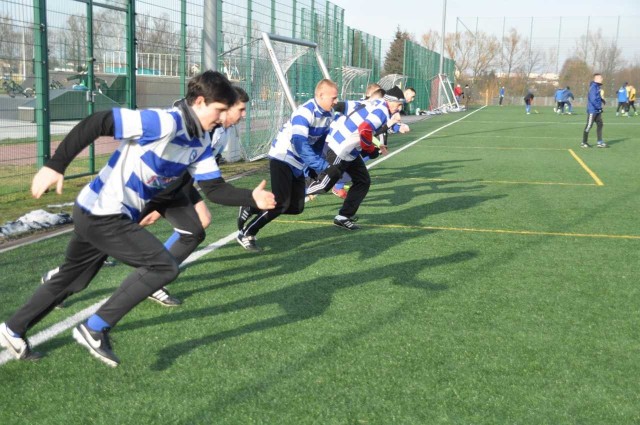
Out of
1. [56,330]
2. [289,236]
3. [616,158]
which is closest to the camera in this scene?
[56,330]

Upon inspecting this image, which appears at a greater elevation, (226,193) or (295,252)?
(226,193)

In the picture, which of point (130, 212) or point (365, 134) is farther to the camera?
point (365, 134)

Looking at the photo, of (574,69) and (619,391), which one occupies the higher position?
(574,69)

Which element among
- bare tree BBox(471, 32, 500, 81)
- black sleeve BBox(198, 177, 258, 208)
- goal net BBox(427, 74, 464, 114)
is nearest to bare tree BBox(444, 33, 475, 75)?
bare tree BBox(471, 32, 500, 81)

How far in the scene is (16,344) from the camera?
3.99 metres

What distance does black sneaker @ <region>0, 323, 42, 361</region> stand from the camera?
3.98 meters

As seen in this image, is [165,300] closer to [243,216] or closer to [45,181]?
[45,181]

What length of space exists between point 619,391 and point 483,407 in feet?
2.78

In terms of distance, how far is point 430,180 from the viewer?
1240 cm

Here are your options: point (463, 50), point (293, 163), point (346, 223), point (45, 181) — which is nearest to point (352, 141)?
point (346, 223)

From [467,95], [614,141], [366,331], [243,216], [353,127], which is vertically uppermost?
[467,95]

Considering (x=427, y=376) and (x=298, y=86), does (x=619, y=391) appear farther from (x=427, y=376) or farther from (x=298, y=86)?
(x=298, y=86)

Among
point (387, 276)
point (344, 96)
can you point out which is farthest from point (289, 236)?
point (344, 96)

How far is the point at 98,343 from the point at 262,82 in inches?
459
